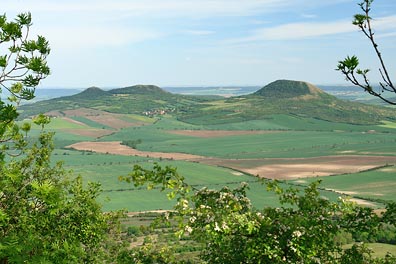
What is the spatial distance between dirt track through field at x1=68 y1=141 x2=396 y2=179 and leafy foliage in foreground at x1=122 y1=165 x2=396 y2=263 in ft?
331

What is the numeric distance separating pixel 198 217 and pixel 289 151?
152113 mm

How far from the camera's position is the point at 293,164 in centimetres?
13325

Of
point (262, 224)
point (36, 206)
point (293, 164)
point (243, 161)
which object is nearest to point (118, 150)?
point (243, 161)

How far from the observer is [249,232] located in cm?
900

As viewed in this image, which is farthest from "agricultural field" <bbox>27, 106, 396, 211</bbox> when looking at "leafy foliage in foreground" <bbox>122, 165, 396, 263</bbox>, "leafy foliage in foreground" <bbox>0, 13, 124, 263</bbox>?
"leafy foliage in foreground" <bbox>122, 165, 396, 263</bbox>

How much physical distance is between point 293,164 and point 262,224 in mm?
127225

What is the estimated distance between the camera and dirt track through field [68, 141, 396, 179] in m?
120

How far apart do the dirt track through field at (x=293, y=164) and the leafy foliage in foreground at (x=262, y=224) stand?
101 metres

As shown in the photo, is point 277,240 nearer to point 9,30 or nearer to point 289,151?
point 9,30

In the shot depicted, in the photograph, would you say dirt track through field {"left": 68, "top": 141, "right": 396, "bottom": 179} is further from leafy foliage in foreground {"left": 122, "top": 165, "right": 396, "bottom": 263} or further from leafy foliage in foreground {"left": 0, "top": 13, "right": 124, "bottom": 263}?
leafy foliage in foreground {"left": 122, "top": 165, "right": 396, "bottom": 263}

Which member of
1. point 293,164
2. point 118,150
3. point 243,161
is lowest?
point 293,164

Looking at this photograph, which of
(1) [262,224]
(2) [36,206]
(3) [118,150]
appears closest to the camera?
(1) [262,224]

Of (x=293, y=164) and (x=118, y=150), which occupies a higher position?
(x=118, y=150)

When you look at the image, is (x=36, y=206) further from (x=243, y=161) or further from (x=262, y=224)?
(x=243, y=161)
